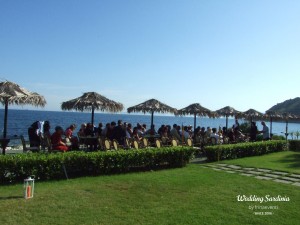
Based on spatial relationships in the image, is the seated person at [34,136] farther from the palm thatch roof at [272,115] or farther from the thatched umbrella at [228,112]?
the palm thatch roof at [272,115]

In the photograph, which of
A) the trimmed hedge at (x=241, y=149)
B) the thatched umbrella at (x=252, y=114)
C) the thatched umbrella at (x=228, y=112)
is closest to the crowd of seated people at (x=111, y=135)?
the trimmed hedge at (x=241, y=149)

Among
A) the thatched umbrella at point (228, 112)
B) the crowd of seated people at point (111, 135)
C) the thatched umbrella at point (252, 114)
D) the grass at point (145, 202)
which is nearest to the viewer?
the grass at point (145, 202)

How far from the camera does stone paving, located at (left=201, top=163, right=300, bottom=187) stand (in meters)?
9.89

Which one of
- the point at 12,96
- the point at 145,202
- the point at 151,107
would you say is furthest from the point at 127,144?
the point at 145,202

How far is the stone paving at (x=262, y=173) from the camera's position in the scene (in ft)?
32.5

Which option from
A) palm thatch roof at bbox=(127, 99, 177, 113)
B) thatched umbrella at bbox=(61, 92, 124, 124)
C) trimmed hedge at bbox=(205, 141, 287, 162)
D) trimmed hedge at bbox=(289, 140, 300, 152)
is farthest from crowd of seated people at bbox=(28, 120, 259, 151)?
trimmed hedge at bbox=(289, 140, 300, 152)

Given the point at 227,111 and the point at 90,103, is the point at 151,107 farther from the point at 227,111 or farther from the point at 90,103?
the point at 227,111

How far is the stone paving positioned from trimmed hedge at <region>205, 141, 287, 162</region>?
3.67 ft

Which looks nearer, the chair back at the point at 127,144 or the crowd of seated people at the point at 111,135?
the crowd of seated people at the point at 111,135

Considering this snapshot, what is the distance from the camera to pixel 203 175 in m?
10.3

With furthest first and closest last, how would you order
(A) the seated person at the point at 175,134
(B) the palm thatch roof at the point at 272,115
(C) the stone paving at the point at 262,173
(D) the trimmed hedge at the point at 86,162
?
(B) the palm thatch roof at the point at 272,115, (A) the seated person at the point at 175,134, (C) the stone paving at the point at 262,173, (D) the trimmed hedge at the point at 86,162

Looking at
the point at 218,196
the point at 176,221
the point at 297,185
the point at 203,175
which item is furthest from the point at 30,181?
the point at 297,185

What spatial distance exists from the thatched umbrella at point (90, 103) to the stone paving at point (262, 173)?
577cm

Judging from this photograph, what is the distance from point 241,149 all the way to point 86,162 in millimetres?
8433
